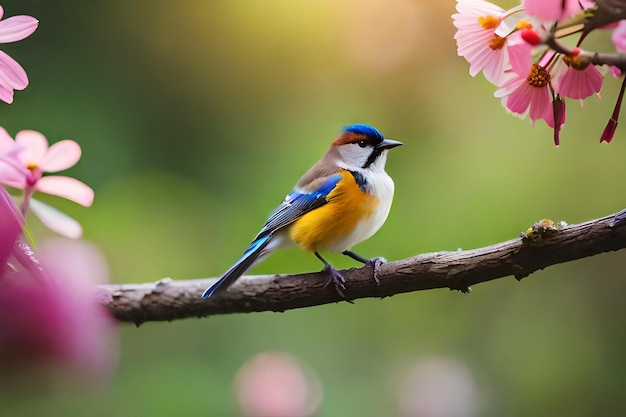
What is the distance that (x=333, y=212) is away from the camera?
2.72ft

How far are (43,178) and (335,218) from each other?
0.52 m

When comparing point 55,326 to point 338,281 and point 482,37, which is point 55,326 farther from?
point 338,281

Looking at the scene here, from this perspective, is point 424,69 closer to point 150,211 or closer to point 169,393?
point 150,211

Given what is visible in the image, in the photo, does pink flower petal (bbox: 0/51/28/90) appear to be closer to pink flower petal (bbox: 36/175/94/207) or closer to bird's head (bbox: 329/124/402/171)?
pink flower petal (bbox: 36/175/94/207)

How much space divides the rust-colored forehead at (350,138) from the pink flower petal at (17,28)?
64 cm

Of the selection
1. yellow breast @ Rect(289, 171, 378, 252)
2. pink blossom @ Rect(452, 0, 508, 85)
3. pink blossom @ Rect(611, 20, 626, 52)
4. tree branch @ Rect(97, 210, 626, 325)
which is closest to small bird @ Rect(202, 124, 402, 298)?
yellow breast @ Rect(289, 171, 378, 252)

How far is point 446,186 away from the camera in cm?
112

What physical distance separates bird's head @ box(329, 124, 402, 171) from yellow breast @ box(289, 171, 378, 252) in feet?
0.22

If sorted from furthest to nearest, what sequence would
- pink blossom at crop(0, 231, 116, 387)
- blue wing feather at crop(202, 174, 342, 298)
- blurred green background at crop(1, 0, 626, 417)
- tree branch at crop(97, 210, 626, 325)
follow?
blurred green background at crop(1, 0, 626, 417) → blue wing feather at crop(202, 174, 342, 298) → tree branch at crop(97, 210, 626, 325) → pink blossom at crop(0, 231, 116, 387)

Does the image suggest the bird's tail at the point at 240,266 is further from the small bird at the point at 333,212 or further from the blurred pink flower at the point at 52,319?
the blurred pink flower at the point at 52,319

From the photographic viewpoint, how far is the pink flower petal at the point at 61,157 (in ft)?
1.10

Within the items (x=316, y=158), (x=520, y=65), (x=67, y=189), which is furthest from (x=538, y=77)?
(x=316, y=158)

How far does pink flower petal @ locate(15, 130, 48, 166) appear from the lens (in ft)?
1.09

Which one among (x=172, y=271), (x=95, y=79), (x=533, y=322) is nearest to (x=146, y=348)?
(x=172, y=271)
